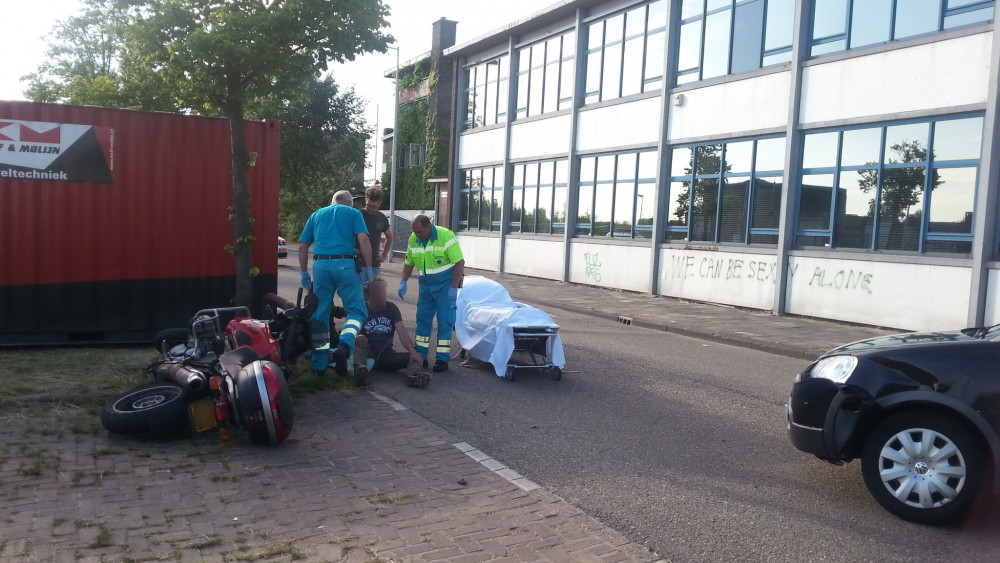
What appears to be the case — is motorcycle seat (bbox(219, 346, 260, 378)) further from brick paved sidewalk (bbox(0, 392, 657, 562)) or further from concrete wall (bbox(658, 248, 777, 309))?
concrete wall (bbox(658, 248, 777, 309))

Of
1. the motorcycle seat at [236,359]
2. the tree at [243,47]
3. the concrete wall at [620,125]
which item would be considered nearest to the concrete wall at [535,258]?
the concrete wall at [620,125]

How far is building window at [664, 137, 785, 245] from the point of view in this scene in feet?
59.0

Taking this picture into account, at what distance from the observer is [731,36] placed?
19.2 m

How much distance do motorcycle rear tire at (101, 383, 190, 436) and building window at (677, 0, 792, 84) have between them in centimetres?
1561

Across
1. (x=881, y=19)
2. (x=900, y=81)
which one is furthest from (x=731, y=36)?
(x=900, y=81)

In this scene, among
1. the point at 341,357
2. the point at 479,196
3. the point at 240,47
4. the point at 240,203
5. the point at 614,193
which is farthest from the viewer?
the point at 479,196

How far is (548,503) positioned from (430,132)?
30.8 m

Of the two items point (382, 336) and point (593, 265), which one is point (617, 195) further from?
point (382, 336)

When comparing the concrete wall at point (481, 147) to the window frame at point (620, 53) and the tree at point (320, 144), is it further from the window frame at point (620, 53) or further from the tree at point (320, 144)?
the tree at point (320, 144)

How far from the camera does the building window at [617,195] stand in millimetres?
22000

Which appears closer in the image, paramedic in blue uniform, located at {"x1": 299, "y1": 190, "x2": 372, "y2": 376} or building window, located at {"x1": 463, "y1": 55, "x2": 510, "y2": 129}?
paramedic in blue uniform, located at {"x1": 299, "y1": 190, "x2": 372, "y2": 376}

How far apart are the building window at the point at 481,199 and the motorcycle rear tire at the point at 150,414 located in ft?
78.3

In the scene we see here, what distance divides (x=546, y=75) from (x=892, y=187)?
14149 mm

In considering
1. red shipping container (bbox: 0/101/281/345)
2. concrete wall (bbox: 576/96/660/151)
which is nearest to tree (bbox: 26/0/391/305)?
red shipping container (bbox: 0/101/281/345)
